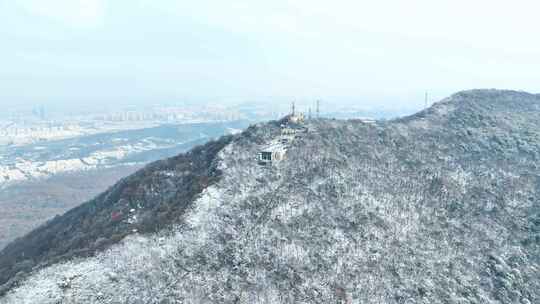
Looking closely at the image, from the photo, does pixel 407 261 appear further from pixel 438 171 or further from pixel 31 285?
pixel 31 285

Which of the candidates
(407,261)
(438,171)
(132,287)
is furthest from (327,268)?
(438,171)

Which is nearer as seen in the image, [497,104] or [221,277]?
[221,277]

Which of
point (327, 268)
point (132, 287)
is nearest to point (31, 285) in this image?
point (132, 287)

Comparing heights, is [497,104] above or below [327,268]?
above

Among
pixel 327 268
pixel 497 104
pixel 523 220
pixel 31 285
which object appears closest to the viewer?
pixel 31 285

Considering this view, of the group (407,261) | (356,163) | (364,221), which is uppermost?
(356,163)

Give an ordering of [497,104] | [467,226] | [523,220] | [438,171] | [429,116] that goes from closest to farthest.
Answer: [467,226], [523,220], [438,171], [429,116], [497,104]
